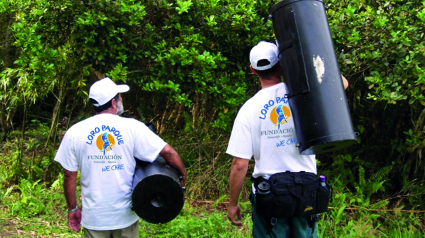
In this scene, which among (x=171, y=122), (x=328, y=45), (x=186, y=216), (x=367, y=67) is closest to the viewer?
(x=328, y=45)

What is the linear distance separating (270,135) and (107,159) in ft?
4.23

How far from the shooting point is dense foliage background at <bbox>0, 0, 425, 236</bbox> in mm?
4557

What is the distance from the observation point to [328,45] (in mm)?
3039

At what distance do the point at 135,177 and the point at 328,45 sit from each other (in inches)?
71.0

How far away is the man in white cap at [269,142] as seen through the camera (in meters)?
3.14

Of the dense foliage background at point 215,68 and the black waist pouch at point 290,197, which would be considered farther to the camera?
the dense foliage background at point 215,68

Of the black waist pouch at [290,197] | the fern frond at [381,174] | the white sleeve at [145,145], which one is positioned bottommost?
the fern frond at [381,174]

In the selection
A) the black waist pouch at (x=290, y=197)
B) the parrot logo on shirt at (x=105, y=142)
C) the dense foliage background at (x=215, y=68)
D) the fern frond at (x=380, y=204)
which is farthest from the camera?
the fern frond at (x=380, y=204)

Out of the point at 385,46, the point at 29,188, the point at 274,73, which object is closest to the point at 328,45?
the point at 274,73

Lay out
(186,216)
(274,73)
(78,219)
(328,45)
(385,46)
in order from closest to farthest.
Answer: (328,45)
(274,73)
(78,219)
(385,46)
(186,216)

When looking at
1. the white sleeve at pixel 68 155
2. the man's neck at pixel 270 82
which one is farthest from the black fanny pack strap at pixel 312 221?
the white sleeve at pixel 68 155

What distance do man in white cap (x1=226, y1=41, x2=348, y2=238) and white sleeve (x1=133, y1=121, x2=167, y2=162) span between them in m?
0.61

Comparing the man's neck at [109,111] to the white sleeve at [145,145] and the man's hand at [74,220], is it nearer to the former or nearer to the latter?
the white sleeve at [145,145]

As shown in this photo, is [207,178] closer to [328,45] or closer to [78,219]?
[78,219]
